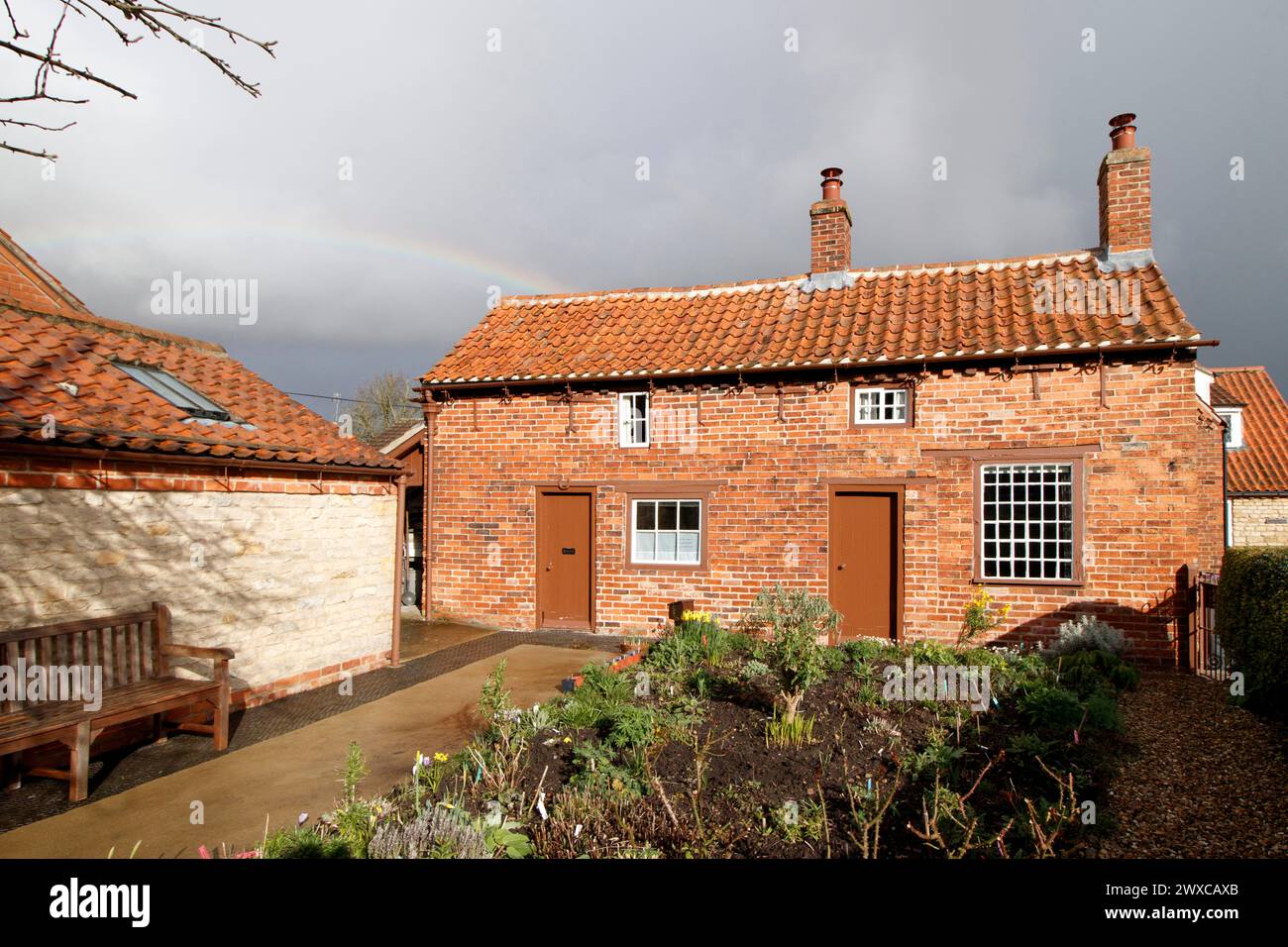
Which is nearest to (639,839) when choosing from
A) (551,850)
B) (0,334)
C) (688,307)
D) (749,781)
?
(551,850)

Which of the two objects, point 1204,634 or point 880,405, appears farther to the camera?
point 880,405

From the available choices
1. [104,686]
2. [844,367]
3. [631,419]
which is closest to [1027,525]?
Result: [844,367]

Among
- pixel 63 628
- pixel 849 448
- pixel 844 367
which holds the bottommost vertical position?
pixel 63 628

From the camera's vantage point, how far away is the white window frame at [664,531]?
12.0 metres

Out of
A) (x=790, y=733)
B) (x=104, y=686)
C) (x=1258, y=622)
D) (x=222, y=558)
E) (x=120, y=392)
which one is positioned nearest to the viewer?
(x=790, y=733)

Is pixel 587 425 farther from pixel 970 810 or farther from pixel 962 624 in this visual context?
pixel 970 810

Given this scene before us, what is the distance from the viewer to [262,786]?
561cm

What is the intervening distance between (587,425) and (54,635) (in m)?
8.19

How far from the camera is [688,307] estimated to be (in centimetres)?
1398

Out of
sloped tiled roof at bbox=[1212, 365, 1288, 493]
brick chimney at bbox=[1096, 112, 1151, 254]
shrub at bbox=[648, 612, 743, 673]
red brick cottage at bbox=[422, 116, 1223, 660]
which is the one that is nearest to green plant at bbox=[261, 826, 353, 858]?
shrub at bbox=[648, 612, 743, 673]

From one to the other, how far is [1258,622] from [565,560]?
31.2 feet

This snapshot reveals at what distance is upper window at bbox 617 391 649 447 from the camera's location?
12492mm

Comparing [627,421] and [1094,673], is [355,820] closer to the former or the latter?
[1094,673]

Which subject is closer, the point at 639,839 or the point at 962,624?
the point at 639,839
